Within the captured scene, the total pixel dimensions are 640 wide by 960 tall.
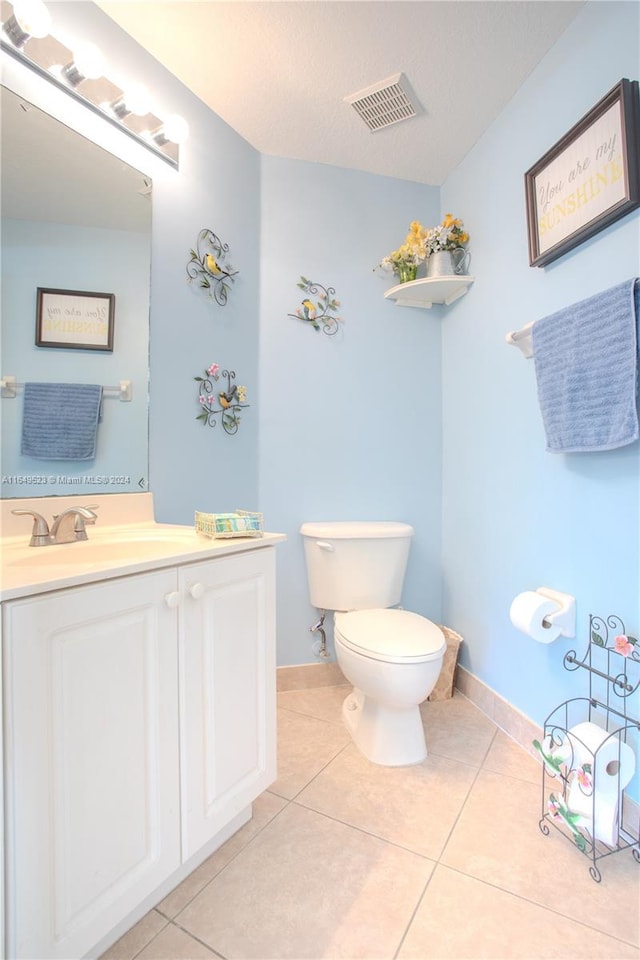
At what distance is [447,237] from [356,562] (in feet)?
4.78

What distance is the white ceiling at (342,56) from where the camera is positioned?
138cm

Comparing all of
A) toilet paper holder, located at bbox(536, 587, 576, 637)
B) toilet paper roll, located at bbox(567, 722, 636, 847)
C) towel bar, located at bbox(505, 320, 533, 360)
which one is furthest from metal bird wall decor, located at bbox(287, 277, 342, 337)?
toilet paper roll, located at bbox(567, 722, 636, 847)

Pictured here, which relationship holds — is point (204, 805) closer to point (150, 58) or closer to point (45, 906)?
point (45, 906)

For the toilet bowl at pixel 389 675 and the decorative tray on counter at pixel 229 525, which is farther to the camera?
A: the toilet bowl at pixel 389 675

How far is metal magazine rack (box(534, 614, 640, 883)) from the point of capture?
1.15 meters

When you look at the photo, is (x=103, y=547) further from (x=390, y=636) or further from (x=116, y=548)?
(x=390, y=636)

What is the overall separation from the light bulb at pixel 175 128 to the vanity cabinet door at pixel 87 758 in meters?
1.49

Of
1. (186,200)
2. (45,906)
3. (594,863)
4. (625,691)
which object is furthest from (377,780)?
(186,200)

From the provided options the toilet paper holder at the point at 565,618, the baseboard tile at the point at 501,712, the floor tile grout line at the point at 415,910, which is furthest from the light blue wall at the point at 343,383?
the floor tile grout line at the point at 415,910

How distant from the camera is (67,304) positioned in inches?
51.4

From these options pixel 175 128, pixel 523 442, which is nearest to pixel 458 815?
pixel 523 442

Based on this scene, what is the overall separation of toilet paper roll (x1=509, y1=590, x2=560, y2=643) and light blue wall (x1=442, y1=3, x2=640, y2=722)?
80mm

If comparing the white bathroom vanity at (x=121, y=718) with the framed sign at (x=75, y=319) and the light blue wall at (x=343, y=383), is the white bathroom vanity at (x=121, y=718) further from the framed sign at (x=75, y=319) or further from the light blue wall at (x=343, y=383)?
the light blue wall at (x=343, y=383)

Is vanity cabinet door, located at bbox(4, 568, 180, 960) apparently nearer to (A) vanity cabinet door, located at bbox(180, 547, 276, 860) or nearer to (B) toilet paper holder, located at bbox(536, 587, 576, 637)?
(A) vanity cabinet door, located at bbox(180, 547, 276, 860)
